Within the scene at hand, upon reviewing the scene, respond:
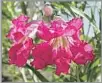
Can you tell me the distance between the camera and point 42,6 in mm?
1389

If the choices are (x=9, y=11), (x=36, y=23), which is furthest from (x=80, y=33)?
(x=9, y=11)

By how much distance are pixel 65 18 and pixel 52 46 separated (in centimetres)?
18

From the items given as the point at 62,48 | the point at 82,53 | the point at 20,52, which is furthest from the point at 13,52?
the point at 82,53

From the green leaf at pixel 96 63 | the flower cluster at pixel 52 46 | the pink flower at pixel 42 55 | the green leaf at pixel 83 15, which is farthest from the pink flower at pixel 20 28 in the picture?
the green leaf at pixel 96 63

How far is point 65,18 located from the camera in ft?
4.45

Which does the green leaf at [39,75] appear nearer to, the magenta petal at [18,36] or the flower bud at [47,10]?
the magenta petal at [18,36]

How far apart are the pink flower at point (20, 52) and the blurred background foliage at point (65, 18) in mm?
29

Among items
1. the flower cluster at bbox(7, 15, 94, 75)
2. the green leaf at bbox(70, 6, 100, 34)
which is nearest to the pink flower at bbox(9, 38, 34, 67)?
the flower cluster at bbox(7, 15, 94, 75)

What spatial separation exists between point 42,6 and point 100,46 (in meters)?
0.41

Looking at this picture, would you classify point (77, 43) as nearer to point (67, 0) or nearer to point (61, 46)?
point (61, 46)

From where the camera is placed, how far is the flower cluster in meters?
1.33

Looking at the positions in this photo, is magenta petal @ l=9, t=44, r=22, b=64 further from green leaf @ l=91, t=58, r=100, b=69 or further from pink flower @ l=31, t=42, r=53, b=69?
green leaf @ l=91, t=58, r=100, b=69

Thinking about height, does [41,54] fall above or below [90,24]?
below

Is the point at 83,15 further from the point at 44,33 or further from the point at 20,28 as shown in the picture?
the point at 20,28
